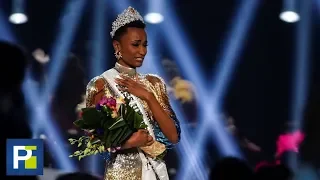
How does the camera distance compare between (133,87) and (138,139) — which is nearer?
(138,139)

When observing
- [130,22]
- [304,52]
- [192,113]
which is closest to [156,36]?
[192,113]

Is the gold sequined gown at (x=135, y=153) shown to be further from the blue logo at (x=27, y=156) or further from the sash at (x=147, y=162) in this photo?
the blue logo at (x=27, y=156)

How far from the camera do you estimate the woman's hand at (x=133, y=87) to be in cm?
377

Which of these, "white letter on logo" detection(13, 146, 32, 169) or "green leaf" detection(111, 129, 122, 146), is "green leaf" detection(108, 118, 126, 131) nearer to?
"green leaf" detection(111, 129, 122, 146)

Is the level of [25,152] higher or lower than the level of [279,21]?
lower

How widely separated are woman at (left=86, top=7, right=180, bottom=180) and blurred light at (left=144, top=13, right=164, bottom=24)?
2.38 m

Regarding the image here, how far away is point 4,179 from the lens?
11.4 feet

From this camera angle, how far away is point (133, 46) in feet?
12.5

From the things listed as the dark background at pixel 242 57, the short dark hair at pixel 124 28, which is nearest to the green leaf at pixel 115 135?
the short dark hair at pixel 124 28

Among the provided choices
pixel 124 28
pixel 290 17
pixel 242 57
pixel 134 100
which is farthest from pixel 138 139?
pixel 290 17

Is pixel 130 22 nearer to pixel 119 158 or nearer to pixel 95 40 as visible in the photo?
pixel 119 158

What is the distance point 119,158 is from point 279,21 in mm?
2682

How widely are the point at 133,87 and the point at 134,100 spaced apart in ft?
0.22

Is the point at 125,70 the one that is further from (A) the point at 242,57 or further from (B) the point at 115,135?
(A) the point at 242,57
